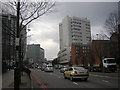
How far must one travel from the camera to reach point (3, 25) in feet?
63.0

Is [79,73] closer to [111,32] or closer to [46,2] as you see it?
[46,2]

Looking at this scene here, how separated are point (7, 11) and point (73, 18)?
14008cm

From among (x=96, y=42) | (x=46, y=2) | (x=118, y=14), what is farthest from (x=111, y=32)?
(x=46, y=2)

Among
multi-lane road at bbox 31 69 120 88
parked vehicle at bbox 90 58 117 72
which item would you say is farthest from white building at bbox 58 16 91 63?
multi-lane road at bbox 31 69 120 88

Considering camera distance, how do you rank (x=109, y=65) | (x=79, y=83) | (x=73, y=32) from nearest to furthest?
(x=79, y=83) → (x=109, y=65) → (x=73, y=32)

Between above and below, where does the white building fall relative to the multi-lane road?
above

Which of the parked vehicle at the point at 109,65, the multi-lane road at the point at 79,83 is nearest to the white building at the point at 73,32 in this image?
the parked vehicle at the point at 109,65

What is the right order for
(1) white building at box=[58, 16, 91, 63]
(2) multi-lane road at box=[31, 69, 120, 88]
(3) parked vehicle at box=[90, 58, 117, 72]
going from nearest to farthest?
(2) multi-lane road at box=[31, 69, 120, 88] → (3) parked vehicle at box=[90, 58, 117, 72] → (1) white building at box=[58, 16, 91, 63]

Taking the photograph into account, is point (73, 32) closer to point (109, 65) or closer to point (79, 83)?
point (109, 65)

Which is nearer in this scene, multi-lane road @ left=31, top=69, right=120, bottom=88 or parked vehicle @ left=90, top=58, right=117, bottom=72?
multi-lane road @ left=31, top=69, right=120, bottom=88

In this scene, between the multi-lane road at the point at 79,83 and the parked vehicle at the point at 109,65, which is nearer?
the multi-lane road at the point at 79,83

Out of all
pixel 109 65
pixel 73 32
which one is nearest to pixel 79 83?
pixel 109 65

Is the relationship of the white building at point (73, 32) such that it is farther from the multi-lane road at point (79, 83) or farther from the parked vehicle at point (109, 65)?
the multi-lane road at point (79, 83)

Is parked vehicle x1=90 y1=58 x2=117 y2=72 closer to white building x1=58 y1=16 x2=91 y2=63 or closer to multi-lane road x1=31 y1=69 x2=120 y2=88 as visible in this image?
multi-lane road x1=31 y1=69 x2=120 y2=88
